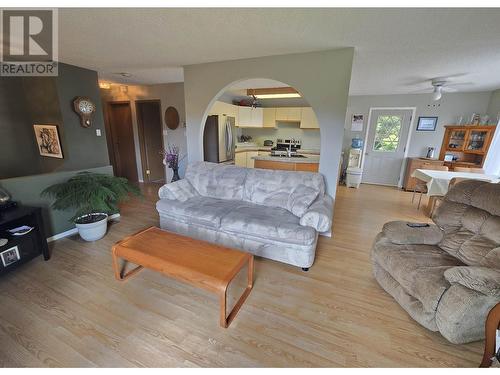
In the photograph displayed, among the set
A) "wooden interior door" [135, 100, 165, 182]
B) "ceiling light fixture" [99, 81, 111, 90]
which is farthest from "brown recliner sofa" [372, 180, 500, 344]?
"ceiling light fixture" [99, 81, 111, 90]

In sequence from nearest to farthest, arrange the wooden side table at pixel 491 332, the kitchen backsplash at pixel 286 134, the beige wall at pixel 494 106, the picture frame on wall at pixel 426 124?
1. the wooden side table at pixel 491 332
2. the beige wall at pixel 494 106
3. the picture frame on wall at pixel 426 124
4. the kitchen backsplash at pixel 286 134

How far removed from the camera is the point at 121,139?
5449mm

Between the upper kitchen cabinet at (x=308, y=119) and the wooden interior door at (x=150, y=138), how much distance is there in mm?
3565

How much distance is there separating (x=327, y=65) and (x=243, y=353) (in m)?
2.88

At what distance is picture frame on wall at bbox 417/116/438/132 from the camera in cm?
508

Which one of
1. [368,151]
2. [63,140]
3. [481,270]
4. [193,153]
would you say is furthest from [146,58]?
[368,151]

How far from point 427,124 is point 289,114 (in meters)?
3.27

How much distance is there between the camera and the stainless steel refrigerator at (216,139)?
448 centimetres

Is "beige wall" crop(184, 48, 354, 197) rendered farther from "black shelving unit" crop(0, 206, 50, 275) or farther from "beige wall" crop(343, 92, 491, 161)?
"beige wall" crop(343, 92, 491, 161)

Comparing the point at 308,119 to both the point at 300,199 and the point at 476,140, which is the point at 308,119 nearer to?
the point at 476,140

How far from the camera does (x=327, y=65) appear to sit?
2.51 m

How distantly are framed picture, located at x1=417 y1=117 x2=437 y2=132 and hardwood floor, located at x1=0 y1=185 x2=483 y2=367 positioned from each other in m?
4.73

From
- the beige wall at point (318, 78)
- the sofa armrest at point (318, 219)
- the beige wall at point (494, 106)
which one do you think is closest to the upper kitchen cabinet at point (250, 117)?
the beige wall at point (318, 78)

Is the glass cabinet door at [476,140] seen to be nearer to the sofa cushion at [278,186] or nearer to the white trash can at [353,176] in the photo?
the white trash can at [353,176]
